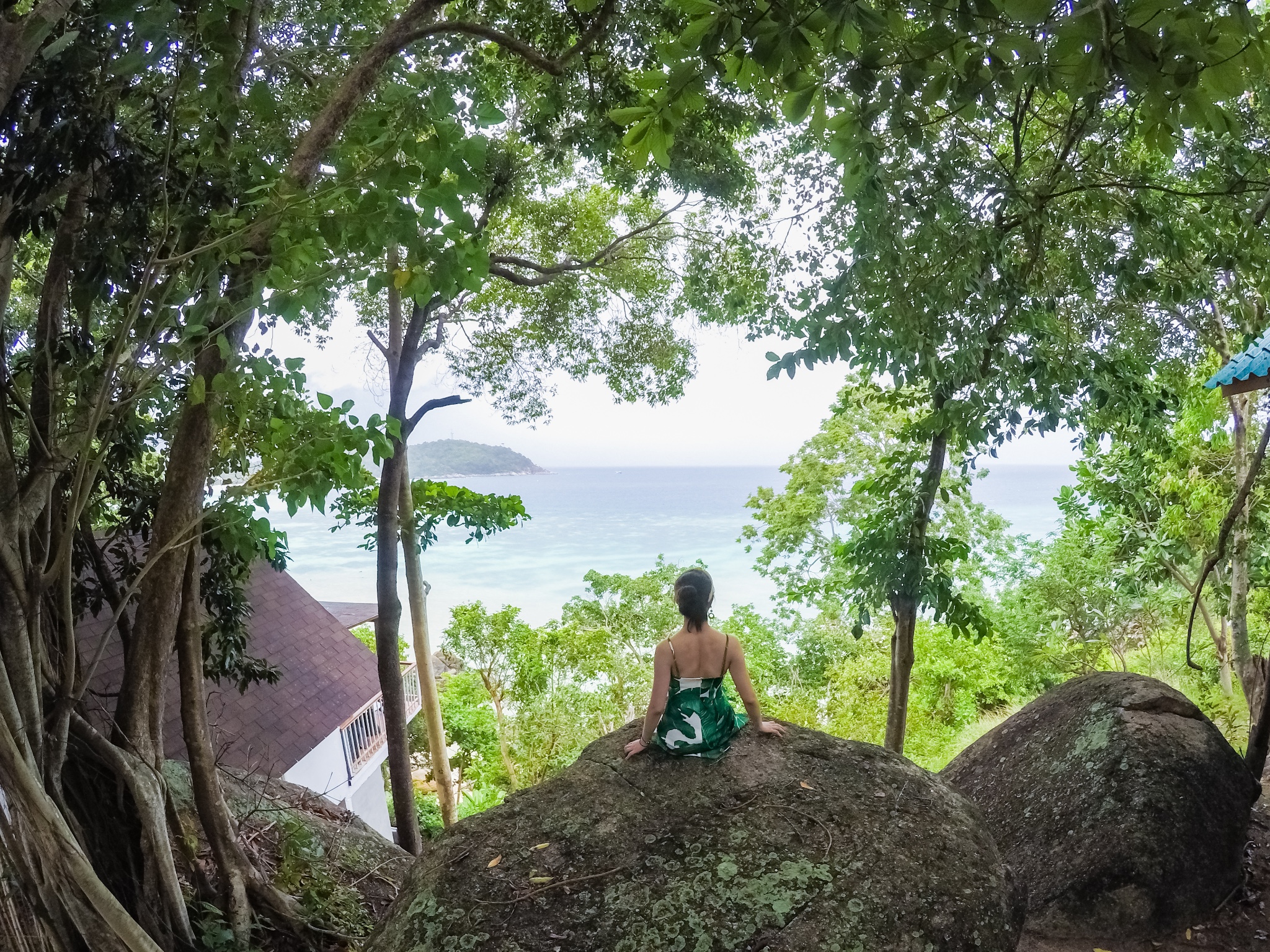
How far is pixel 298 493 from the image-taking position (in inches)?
120

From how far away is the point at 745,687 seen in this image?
387 centimetres

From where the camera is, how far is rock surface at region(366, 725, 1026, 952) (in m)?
2.77

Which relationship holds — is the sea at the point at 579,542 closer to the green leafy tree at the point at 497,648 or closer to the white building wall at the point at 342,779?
the green leafy tree at the point at 497,648

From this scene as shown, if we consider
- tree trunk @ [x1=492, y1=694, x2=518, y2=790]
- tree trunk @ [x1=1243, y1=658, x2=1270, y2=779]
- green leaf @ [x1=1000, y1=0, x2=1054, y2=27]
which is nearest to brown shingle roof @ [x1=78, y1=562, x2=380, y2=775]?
tree trunk @ [x1=492, y1=694, x2=518, y2=790]

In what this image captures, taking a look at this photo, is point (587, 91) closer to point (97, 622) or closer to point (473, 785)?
point (97, 622)

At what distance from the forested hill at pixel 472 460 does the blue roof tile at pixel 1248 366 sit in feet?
128

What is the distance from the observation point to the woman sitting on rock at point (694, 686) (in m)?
3.81

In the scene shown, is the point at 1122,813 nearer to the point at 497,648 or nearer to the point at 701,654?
the point at 701,654

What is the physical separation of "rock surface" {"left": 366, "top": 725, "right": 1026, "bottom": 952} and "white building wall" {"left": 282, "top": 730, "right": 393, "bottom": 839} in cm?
512

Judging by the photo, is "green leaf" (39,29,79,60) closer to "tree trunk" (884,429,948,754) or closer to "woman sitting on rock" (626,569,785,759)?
"woman sitting on rock" (626,569,785,759)

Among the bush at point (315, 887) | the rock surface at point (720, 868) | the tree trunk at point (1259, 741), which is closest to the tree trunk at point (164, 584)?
the bush at point (315, 887)

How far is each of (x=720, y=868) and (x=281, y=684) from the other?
7.75 meters

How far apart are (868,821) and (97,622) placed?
6650 millimetres

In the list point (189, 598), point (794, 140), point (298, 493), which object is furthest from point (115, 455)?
point (794, 140)
